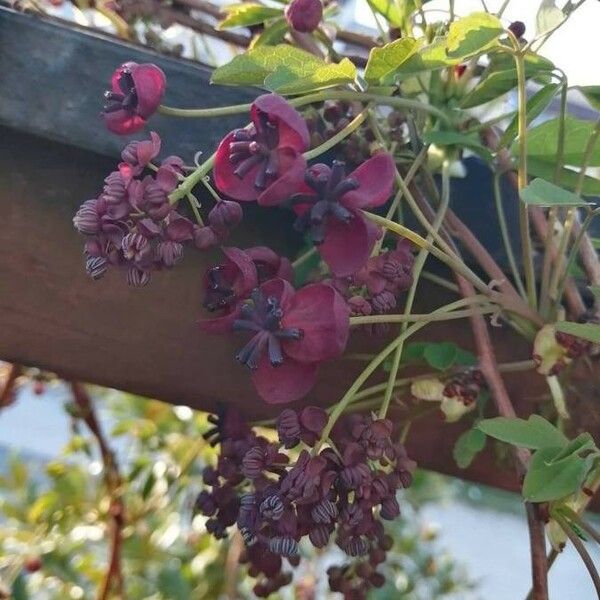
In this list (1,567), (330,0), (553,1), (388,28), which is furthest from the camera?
(1,567)

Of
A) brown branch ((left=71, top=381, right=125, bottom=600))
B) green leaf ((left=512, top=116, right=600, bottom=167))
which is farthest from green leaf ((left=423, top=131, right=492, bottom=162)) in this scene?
brown branch ((left=71, top=381, right=125, bottom=600))

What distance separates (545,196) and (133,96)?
172 mm

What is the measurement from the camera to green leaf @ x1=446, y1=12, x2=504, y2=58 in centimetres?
40

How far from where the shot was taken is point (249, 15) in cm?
57

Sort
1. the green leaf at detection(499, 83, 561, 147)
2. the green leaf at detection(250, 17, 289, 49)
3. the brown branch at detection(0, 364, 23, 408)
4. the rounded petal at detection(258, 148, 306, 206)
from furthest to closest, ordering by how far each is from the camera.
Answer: the brown branch at detection(0, 364, 23, 408) → the green leaf at detection(250, 17, 289, 49) → the green leaf at detection(499, 83, 561, 147) → the rounded petal at detection(258, 148, 306, 206)

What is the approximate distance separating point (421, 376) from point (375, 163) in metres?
0.20

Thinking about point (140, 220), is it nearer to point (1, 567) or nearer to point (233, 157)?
point (233, 157)

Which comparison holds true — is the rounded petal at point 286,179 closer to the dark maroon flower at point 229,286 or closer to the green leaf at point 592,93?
the dark maroon flower at point 229,286

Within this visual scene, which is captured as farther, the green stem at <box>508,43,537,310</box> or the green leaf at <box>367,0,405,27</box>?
the green leaf at <box>367,0,405,27</box>

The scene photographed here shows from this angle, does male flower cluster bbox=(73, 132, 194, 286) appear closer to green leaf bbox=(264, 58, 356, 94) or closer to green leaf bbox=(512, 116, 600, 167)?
green leaf bbox=(264, 58, 356, 94)

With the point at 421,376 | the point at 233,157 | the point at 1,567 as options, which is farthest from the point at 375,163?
the point at 1,567

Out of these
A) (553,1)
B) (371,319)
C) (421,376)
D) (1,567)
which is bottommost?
(1,567)

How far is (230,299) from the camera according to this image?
0.40 m

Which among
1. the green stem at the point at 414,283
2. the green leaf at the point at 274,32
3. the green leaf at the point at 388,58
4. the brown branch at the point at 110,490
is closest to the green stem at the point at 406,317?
the green stem at the point at 414,283
